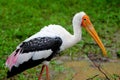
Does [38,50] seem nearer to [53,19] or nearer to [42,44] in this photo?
[42,44]

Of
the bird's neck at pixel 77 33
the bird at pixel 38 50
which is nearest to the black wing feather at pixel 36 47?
the bird at pixel 38 50

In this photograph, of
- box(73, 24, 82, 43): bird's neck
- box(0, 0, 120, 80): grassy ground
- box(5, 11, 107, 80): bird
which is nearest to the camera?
box(5, 11, 107, 80): bird

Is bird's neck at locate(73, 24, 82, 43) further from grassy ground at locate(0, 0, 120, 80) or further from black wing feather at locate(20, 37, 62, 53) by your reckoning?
grassy ground at locate(0, 0, 120, 80)

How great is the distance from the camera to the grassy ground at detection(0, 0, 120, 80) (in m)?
7.58

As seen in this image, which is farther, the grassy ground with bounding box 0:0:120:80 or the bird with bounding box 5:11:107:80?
the grassy ground with bounding box 0:0:120:80

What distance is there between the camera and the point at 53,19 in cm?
880

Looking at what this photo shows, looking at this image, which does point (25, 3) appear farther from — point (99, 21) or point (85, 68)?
point (85, 68)

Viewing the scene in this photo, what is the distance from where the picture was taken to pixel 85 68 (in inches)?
271

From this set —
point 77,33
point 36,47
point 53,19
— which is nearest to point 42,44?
point 36,47

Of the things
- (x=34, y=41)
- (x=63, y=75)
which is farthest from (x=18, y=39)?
(x=34, y=41)

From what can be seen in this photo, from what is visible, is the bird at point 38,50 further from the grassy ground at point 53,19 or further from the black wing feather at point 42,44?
the grassy ground at point 53,19

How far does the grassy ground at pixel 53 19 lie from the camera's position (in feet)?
24.9

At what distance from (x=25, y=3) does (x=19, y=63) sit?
4317 millimetres

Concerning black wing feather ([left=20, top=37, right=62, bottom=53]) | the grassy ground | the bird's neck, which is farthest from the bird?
the grassy ground
